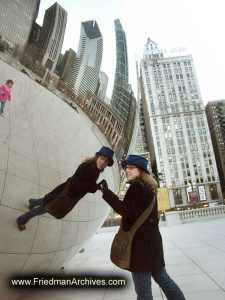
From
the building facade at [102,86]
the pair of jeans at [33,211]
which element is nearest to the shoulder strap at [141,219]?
the pair of jeans at [33,211]

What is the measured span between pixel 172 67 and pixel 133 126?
85.9 metres

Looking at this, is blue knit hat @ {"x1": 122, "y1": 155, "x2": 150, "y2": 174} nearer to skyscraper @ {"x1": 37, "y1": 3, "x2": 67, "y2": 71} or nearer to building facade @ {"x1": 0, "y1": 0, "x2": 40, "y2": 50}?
skyscraper @ {"x1": 37, "y1": 3, "x2": 67, "y2": 71}

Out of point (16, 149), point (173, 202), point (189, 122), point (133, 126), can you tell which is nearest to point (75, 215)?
point (16, 149)

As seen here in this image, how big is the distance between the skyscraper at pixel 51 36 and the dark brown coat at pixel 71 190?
0.61 meters

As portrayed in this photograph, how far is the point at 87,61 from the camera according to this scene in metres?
1.65

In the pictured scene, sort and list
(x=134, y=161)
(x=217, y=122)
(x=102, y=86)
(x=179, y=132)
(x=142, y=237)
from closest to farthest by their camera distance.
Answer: (x=102, y=86) → (x=142, y=237) → (x=134, y=161) → (x=179, y=132) → (x=217, y=122)

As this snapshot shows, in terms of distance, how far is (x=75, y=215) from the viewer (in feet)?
6.09

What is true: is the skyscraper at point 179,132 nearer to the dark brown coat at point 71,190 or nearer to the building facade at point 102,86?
the building facade at point 102,86

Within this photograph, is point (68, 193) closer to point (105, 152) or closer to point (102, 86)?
point (105, 152)

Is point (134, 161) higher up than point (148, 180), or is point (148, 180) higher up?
point (134, 161)

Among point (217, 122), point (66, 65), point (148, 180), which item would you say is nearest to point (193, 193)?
point (217, 122)

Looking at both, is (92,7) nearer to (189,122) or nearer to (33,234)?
(33,234)

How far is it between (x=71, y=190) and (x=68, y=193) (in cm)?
2

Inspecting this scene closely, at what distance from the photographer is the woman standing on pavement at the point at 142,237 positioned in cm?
189
